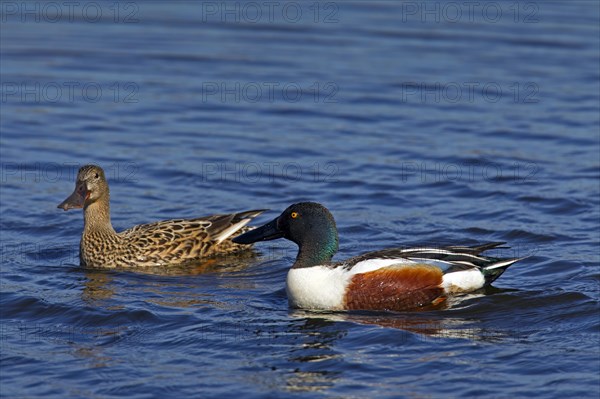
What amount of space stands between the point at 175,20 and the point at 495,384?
15525mm

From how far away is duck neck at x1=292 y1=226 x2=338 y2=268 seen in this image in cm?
1120

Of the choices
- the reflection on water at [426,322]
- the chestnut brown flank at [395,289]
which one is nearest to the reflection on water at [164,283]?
the reflection on water at [426,322]

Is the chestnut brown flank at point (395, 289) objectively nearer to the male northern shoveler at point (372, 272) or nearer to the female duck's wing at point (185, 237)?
the male northern shoveler at point (372, 272)

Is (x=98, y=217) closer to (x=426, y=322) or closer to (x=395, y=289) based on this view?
(x=395, y=289)

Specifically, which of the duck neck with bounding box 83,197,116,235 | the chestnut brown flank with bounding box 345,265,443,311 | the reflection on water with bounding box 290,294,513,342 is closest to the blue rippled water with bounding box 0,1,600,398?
the reflection on water with bounding box 290,294,513,342

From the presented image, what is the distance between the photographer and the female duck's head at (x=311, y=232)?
36.8 ft

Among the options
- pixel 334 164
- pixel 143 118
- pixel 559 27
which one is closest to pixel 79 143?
pixel 143 118

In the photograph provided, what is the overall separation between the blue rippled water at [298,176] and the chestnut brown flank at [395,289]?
0.16m

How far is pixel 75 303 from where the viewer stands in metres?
11.1

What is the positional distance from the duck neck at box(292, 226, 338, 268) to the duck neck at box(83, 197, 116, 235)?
2559mm

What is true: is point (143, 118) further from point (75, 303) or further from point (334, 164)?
point (75, 303)

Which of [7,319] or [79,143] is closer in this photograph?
[7,319]

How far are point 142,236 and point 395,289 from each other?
304 cm

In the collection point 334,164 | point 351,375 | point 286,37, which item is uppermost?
point 286,37
